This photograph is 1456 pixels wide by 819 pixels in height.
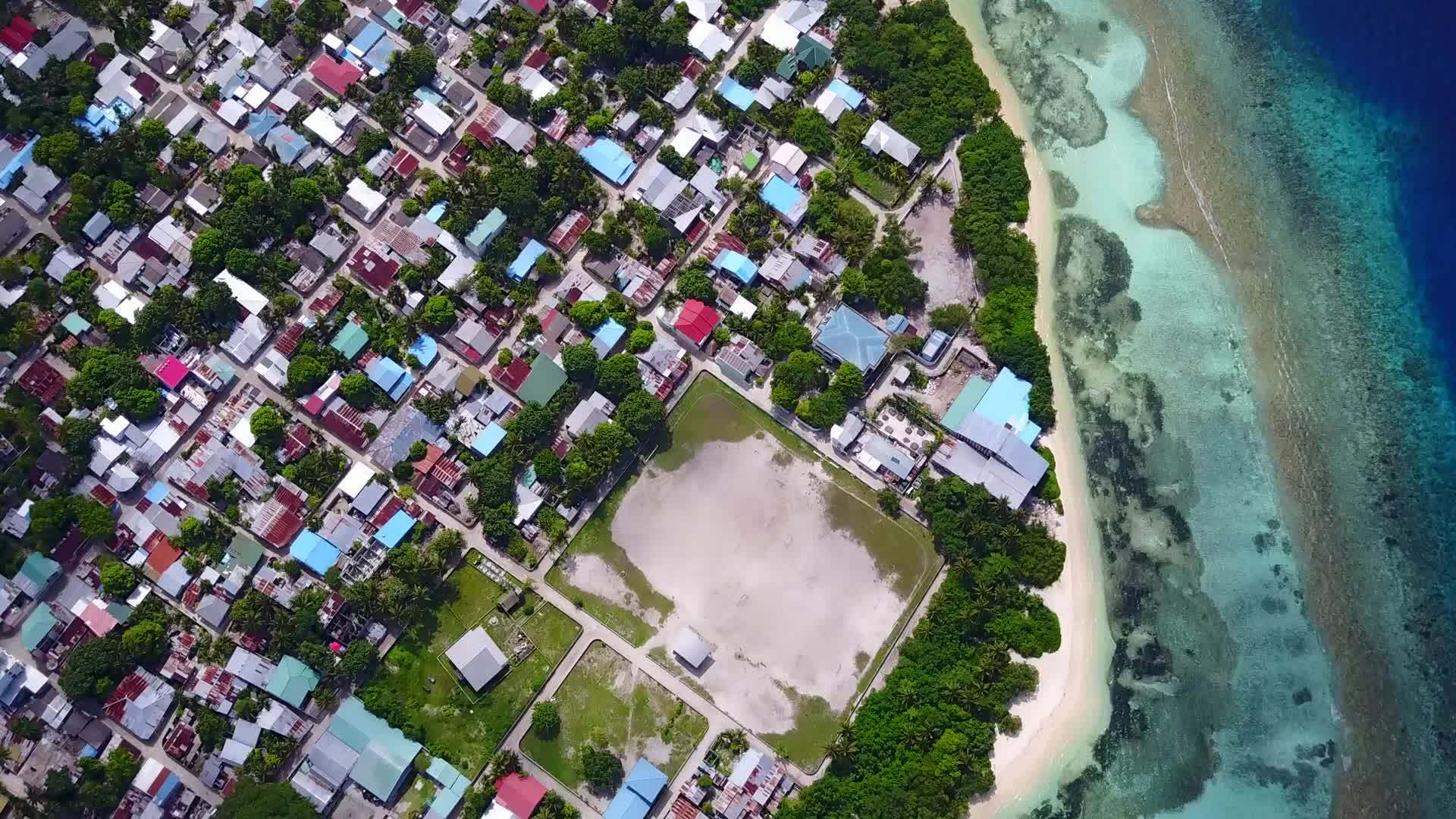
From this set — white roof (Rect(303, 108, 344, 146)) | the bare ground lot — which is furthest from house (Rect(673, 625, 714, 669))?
white roof (Rect(303, 108, 344, 146))

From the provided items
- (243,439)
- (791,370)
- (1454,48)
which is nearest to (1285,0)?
(1454,48)

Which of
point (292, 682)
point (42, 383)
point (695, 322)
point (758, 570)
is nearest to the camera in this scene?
point (292, 682)

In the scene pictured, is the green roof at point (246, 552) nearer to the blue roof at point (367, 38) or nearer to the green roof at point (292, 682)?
the green roof at point (292, 682)

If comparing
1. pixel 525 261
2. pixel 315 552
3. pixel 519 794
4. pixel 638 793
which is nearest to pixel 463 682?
pixel 519 794

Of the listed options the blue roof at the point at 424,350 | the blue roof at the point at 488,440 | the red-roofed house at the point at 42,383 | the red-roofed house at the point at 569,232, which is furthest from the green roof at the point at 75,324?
the red-roofed house at the point at 569,232

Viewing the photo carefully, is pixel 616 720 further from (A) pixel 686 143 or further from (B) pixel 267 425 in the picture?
(A) pixel 686 143

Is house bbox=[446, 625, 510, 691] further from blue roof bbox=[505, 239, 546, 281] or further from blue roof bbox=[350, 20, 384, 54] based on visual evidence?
blue roof bbox=[350, 20, 384, 54]

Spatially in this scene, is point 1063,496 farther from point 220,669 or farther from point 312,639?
point 220,669
